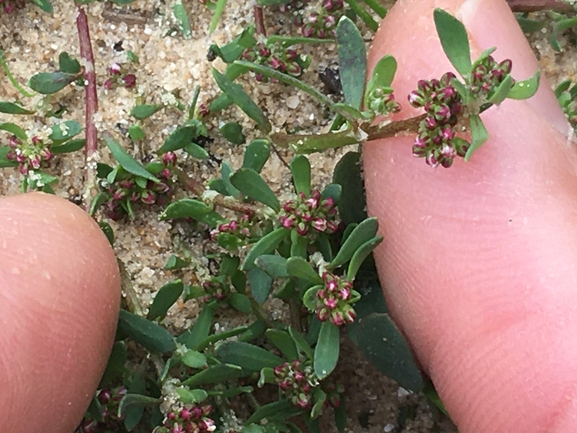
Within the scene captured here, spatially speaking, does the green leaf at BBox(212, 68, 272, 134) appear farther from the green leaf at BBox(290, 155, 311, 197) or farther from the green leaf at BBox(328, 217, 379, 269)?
the green leaf at BBox(328, 217, 379, 269)

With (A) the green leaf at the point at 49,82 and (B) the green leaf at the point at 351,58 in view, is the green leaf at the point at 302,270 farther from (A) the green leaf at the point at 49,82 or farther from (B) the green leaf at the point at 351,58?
(A) the green leaf at the point at 49,82

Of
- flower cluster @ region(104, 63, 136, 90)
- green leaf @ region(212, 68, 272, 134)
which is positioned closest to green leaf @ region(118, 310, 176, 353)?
green leaf @ region(212, 68, 272, 134)

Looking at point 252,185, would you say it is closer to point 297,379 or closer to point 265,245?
point 265,245

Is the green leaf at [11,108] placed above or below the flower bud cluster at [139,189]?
above

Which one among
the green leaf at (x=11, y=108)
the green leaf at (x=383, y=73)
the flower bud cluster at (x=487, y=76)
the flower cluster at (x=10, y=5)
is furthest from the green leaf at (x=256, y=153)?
the flower cluster at (x=10, y=5)

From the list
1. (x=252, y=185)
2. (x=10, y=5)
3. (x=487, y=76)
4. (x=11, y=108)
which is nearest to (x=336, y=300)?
(x=252, y=185)

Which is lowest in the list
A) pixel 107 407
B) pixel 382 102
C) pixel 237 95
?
pixel 107 407
